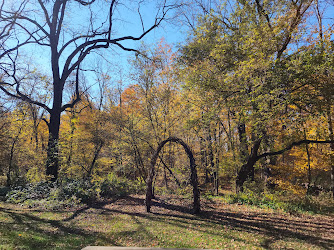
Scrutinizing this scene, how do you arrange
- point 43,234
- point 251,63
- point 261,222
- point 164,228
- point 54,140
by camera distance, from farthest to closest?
point 54,140
point 251,63
point 261,222
point 164,228
point 43,234

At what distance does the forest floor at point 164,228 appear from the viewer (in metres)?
4.49

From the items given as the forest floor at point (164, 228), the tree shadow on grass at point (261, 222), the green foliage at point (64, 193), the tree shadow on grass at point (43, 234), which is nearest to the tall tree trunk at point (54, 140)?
the green foliage at point (64, 193)

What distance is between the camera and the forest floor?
177 inches

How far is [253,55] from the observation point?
7859mm

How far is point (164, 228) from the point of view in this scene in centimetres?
557

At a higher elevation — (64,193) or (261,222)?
(64,193)

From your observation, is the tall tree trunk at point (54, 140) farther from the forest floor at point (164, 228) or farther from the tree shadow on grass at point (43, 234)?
the tree shadow on grass at point (43, 234)

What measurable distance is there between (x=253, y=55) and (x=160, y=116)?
4.97 meters

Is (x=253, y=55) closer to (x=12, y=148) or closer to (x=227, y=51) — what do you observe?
(x=227, y=51)

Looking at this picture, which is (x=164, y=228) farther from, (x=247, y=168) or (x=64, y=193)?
Answer: (x=247, y=168)

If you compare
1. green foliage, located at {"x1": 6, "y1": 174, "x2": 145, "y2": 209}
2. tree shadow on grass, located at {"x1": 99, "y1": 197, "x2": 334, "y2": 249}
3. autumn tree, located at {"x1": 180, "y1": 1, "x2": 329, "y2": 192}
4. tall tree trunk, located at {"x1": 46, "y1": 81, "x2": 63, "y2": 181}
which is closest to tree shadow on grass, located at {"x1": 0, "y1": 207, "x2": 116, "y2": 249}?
green foliage, located at {"x1": 6, "y1": 174, "x2": 145, "y2": 209}

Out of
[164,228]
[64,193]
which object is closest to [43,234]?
[164,228]

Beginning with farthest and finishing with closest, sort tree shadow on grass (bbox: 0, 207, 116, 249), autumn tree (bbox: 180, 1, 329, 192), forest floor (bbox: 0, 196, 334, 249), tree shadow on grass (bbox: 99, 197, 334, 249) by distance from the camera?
1. autumn tree (bbox: 180, 1, 329, 192)
2. tree shadow on grass (bbox: 99, 197, 334, 249)
3. forest floor (bbox: 0, 196, 334, 249)
4. tree shadow on grass (bbox: 0, 207, 116, 249)

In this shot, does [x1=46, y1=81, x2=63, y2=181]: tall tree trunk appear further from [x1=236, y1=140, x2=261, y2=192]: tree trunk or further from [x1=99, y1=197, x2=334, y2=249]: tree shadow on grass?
[x1=236, y1=140, x2=261, y2=192]: tree trunk
